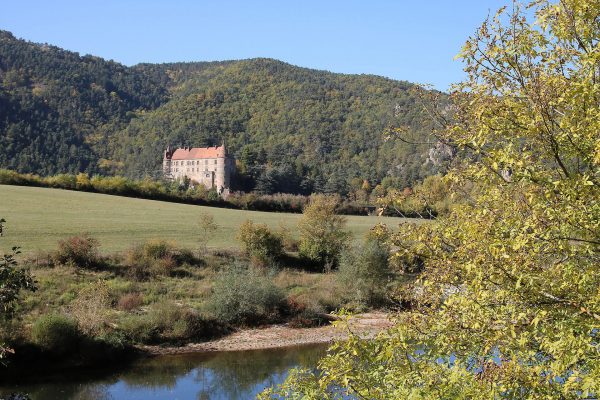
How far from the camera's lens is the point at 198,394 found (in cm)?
2181

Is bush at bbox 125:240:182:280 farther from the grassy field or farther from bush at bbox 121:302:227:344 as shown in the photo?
bush at bbox 121:302:227:344

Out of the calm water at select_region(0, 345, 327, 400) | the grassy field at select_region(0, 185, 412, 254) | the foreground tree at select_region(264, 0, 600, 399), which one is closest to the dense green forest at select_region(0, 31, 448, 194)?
the grassy field at select_region(0, 185, 412, 254)

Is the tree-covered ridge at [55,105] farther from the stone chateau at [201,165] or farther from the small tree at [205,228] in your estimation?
the small tree at [205,228]

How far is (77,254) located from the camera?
3666 centimetres

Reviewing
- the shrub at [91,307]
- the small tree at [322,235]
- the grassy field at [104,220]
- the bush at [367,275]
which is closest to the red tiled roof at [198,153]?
the grassy field at [104,220]

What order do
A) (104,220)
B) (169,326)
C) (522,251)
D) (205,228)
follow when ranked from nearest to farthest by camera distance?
1. (522,251)
2. (169,326)
3. (205,228)
4. (104,220)

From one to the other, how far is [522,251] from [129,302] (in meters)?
28.9

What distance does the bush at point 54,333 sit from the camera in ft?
80.5

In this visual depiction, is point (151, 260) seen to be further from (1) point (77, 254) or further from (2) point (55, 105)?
(2) point (55, 105)

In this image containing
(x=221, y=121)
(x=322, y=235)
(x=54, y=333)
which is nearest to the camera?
(x=54, y=333)

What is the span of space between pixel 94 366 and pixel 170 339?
4.93 metres

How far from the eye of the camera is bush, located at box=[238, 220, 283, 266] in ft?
143

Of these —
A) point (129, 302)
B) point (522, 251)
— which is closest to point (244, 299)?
point (129, 302)

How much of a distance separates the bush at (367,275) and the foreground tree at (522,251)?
31191 mm
